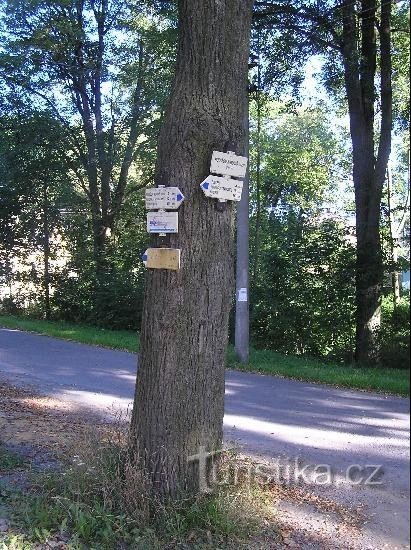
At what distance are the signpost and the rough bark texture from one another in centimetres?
833

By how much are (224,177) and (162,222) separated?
0.55m

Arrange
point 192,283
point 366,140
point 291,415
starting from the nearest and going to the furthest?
point 192,283
point 291,415
point 366,140

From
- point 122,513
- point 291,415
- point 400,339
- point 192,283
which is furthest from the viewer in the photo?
point 291,415

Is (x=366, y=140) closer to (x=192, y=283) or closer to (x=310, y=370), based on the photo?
(x=310, y=370)

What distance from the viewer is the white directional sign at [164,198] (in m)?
4.18

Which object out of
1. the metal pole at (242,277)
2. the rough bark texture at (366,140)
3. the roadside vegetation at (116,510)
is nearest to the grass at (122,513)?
the roadside vegetation at (116,510)

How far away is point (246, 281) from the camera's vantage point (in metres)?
12.3

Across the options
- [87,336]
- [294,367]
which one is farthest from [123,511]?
[87,336]

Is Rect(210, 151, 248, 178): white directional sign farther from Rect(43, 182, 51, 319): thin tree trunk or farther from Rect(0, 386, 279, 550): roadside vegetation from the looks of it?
Rect(43, 182, 51, 319): thin tree trunk

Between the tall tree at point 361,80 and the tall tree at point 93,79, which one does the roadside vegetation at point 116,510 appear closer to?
the tall tree at point 361,80

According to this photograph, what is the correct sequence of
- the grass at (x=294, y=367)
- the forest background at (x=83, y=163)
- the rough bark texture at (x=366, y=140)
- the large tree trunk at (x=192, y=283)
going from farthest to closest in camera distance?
the forest background at (x=83, y=163) < the rough bark texture at (x=366, y=140) < the grass at (x=294, y=367) < the large tree trunk at (x=192, y=283)

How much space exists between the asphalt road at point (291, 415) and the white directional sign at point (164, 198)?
6.58 feet

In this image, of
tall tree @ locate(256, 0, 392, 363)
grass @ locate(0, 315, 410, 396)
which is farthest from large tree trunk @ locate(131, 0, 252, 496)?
tall tree @ locate(256, 0, 392, 363)

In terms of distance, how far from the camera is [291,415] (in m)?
8.05
